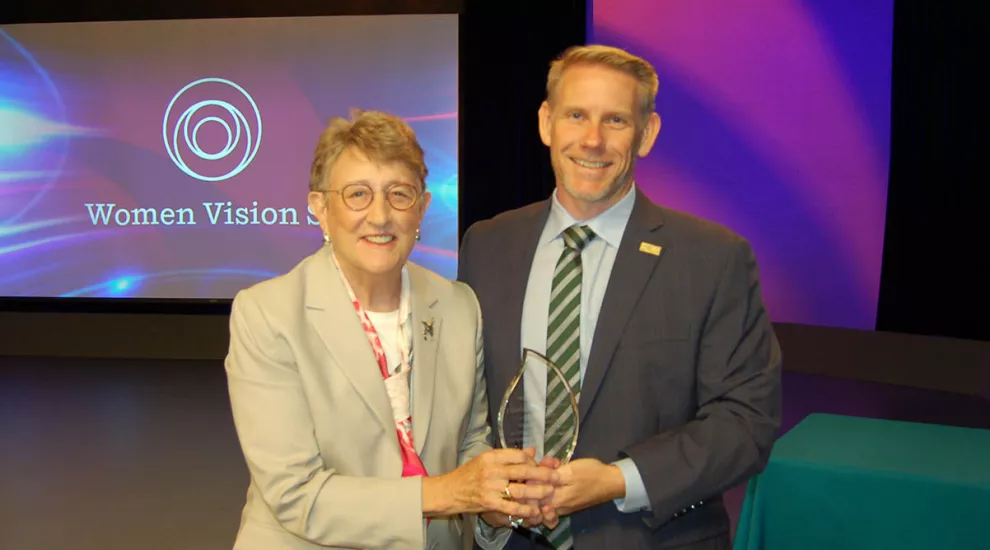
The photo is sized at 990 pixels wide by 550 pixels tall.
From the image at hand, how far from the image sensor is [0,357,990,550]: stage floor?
412cm

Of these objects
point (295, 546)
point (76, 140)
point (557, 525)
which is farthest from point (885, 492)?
point (76, 140)

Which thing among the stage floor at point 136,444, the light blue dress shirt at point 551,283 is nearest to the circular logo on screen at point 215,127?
the stage floor at point 136,444

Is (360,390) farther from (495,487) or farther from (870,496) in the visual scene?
(870,496)

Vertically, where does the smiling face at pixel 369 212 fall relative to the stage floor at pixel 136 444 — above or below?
above

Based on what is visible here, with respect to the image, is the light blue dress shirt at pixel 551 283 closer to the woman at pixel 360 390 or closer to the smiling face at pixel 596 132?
the smiling face at pixel 596 132

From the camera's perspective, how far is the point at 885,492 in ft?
7.04

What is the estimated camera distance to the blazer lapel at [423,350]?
69.7 inches

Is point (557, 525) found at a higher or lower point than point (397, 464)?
lower

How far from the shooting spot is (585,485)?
1.68 m

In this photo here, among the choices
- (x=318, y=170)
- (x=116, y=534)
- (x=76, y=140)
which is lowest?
(x=116, y=534)

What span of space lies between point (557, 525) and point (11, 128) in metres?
8.25

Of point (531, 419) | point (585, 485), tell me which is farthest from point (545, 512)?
point (531, 419)

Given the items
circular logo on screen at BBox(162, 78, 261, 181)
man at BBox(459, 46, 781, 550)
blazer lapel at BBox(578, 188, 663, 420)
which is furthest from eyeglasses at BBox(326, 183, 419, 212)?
circular logo on screen at BBox(162, 78, 261, 181)

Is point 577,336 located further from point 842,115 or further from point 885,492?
point 842,115
